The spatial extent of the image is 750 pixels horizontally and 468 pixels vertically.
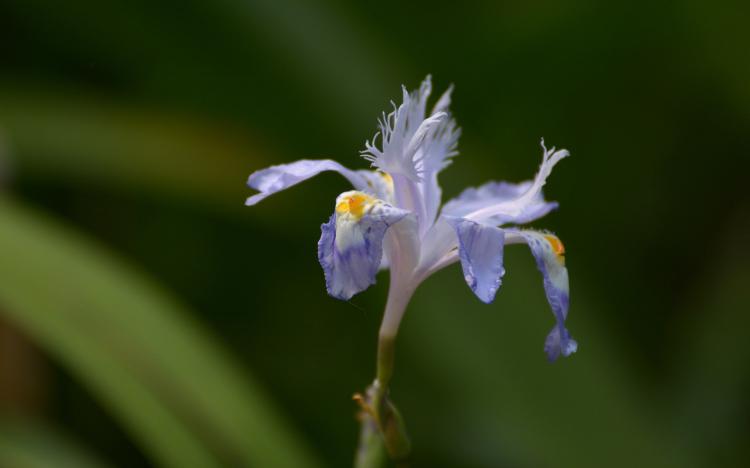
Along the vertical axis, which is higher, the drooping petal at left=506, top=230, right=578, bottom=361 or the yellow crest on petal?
the yellow crest on petal

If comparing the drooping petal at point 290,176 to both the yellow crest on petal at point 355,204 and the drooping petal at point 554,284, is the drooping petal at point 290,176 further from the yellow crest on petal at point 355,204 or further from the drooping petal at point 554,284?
the drooping petal at point 554,284

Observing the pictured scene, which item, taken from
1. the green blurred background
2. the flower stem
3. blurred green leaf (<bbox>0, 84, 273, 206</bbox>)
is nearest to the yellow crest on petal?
the flower stem

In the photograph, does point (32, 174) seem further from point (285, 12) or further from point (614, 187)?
point (614, 187)

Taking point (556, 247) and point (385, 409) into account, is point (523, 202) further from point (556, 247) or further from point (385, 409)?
point (385, 409)

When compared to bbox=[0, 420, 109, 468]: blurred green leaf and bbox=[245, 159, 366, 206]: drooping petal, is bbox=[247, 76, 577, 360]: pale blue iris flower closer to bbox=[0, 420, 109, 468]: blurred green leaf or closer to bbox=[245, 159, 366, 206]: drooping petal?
bbox=[245, 159, 366, 206]: drooping petal

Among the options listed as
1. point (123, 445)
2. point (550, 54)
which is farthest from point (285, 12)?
point (123, 445)

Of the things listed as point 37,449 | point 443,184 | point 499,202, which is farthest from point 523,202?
point 37,449
